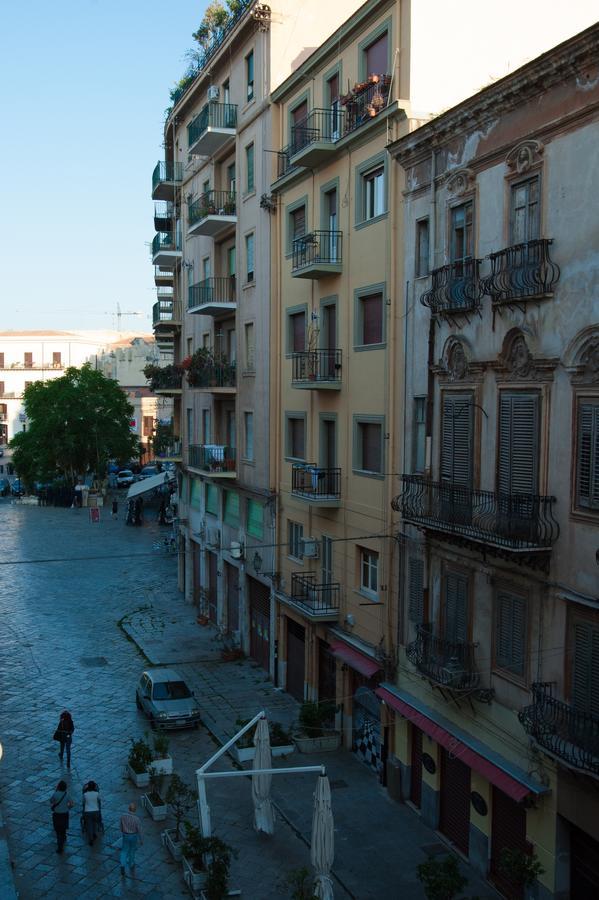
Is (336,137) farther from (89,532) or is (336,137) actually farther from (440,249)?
(89,532)

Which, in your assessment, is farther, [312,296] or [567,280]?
[312,296]

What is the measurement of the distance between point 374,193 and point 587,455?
10751 millimetres

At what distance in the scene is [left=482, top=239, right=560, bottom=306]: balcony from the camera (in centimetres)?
1477

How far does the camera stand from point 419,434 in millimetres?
19797

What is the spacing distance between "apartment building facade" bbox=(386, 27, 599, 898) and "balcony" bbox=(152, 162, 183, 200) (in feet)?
78.3

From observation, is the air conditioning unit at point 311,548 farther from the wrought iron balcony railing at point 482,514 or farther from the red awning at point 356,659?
the wrought iron balcony railing at point 482,514

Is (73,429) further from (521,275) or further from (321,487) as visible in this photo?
(521,275)

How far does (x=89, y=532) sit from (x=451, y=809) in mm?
46663

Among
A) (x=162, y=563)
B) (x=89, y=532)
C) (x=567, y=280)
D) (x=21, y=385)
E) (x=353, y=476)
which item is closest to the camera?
(x=567, y=280)

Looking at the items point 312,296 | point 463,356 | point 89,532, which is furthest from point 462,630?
point 89,532

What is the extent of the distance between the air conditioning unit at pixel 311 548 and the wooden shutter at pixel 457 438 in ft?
25.5

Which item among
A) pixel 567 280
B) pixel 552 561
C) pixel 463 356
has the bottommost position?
pixel 552 561

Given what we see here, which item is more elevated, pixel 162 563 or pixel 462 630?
pixel 462 630

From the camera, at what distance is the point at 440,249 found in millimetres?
18484
